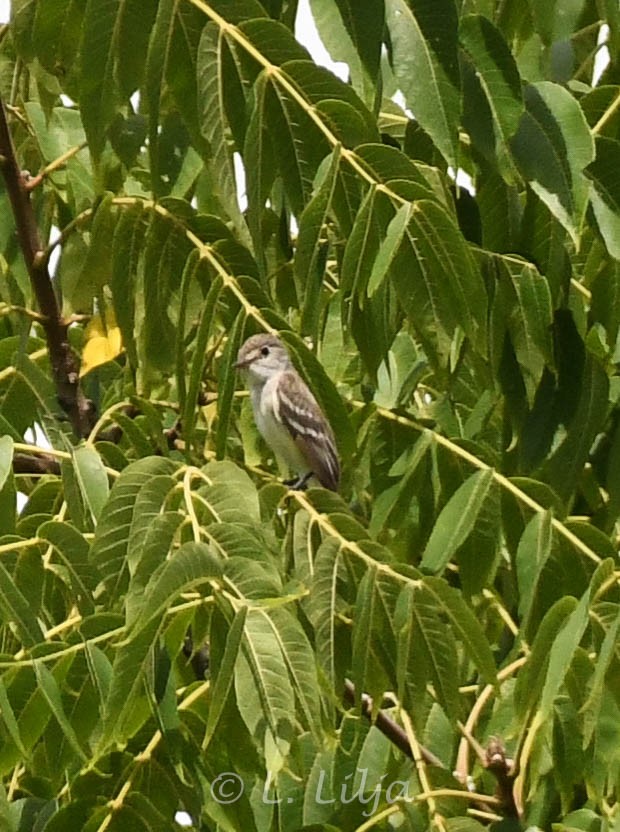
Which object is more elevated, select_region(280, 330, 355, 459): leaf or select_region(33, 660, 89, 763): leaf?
select_region(280, 330, 355, 459): leaf

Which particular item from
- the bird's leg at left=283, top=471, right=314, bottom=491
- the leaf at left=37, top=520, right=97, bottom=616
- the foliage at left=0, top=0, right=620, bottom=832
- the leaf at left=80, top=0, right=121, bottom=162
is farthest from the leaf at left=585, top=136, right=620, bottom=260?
the bird's leg at left=283, top=471, right=314, bottom=491

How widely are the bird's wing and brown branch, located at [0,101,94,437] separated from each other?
2.14 metres

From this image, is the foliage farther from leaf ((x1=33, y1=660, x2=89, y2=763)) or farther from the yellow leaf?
the yellow leaf

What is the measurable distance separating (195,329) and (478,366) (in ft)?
2.95

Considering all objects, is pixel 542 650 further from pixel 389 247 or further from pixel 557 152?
pixel 557 152

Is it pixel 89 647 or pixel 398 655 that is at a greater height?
pixel 89 647

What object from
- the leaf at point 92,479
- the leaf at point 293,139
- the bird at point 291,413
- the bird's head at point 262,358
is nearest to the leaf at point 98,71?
the leaf at point 293,139

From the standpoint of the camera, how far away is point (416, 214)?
2908 millimetres

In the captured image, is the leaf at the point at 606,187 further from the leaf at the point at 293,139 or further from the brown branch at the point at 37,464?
the brown branch at the point at 37,464

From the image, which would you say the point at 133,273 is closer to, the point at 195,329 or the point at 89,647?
the point at 195,329

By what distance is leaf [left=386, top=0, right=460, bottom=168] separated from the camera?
283 cm

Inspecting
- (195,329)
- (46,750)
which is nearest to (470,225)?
(195,329)

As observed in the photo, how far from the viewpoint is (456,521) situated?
10.7 ft

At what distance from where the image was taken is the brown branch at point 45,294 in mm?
3619
